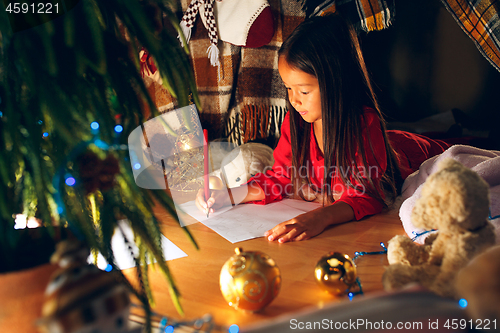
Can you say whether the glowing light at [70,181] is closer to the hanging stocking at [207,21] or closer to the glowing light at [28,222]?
the glowing light at [28,222]

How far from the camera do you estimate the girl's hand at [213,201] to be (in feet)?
2.72

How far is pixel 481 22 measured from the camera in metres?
1.19

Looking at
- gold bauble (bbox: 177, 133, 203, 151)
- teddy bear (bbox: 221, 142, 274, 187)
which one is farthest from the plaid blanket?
gold bauble (bbox: 177, 133, 203, 151)

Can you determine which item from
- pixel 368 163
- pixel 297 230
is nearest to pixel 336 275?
pixel 297 230

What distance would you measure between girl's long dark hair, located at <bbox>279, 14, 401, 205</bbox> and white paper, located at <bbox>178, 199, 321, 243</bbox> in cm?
16

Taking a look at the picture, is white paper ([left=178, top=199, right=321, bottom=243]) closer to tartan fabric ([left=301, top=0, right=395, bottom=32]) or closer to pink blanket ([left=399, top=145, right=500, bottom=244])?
pink blanket ([left=399, top=145, right=500, bottom=244])

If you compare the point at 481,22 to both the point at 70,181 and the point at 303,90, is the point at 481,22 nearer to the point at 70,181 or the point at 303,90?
the point at 303,90

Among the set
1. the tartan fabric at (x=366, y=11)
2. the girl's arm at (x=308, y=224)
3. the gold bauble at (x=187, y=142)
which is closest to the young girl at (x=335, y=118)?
the girl's arm at (x=308, y=224)

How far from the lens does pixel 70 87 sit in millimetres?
323

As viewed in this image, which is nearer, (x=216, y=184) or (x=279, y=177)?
(x=216, y=184)

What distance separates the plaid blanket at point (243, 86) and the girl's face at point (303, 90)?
585 mm

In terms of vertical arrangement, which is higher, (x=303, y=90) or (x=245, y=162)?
(x=303, y=90)

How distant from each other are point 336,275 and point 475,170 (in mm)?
386

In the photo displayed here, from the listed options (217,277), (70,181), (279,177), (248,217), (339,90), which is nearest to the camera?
(70,181)
